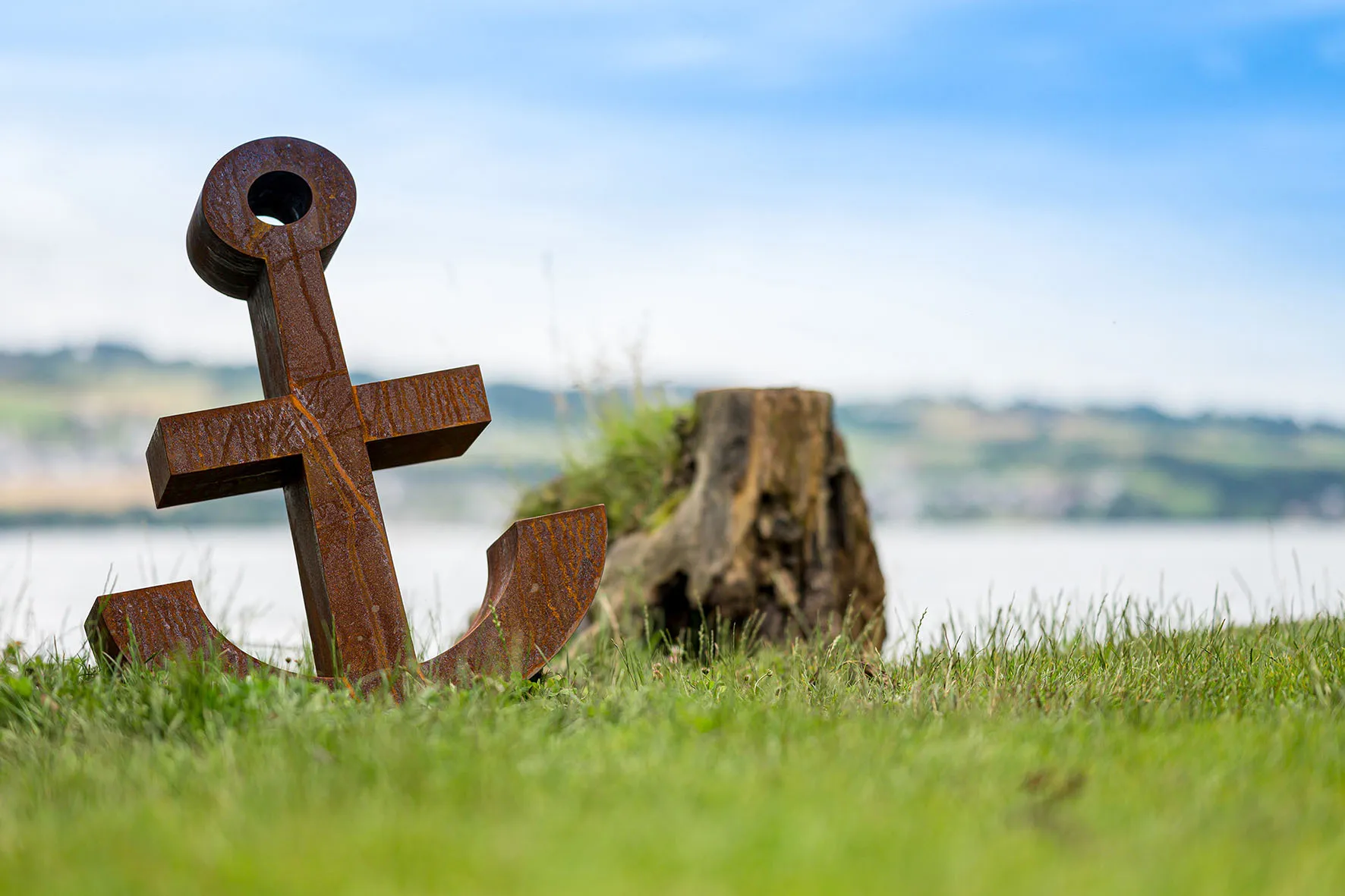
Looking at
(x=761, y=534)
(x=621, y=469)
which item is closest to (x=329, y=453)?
(x=761, y=534)

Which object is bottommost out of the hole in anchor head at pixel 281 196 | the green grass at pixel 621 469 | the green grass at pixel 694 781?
the green grass at pixel 694 781

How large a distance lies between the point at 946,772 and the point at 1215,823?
0.55m

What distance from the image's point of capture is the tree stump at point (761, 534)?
22.3 ft

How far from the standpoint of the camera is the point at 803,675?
3930 mm

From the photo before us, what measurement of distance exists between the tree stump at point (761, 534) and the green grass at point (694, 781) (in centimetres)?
269

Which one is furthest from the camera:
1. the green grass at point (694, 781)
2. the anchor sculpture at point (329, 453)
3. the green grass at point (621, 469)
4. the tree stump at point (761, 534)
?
the green grass at point (621, 469)

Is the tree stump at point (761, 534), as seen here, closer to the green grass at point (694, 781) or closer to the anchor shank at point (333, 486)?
the green grass at point (694, 781)

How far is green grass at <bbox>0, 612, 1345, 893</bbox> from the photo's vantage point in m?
1.92

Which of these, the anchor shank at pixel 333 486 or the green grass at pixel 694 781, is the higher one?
the anchor shank at pixel 333 486

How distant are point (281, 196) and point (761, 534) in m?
3.67

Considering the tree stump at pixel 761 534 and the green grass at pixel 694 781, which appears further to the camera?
the tree stump at pixel 761 534

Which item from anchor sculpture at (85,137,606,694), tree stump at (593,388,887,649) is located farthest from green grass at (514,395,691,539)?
anchor sculpture at (85,137,606,694)

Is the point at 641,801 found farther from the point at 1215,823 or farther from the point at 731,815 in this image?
the point at 1215,823

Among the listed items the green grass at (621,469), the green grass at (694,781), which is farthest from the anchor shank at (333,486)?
the green grass at (621,469)
